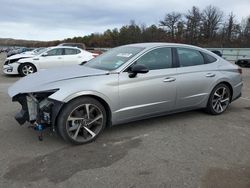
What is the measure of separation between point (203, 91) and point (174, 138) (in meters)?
1.43

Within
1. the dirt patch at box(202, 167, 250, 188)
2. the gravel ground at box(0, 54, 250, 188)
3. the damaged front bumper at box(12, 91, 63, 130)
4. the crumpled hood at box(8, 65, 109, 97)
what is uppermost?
the crumpled hood at box(8, 65, 109, 97)

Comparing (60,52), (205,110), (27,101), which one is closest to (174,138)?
(205,110)

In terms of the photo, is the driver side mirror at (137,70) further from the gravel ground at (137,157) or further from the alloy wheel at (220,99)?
the alloy wheel at (220,99)

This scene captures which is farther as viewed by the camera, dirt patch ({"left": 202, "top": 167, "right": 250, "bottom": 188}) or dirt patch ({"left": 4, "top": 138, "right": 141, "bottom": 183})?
dirt patch ({"left": 4, "top": 138, "right": 141, "bottom": 183})

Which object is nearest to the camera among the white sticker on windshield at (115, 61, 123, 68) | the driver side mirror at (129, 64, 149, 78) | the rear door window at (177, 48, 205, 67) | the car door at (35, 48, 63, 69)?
the driver side mirror at (129, 64, 149, 78)

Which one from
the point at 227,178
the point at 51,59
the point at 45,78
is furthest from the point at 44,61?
the point at 227,178

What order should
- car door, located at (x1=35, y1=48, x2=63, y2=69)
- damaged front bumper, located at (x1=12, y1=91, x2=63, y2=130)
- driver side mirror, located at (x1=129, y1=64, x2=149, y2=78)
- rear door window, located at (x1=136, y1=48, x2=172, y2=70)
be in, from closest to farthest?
damaged front bumper, located at (x1=12, y1=91, x2=63, y2=130) → driver side mirror, located at (x1=129, y1=64, x2=149, y2=78) → rear door window, located at (x1=136, y1=48, x2=172, y2=70) → car door, located at (x1=35, y1=48, x2=63, y2=69)

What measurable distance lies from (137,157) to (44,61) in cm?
989

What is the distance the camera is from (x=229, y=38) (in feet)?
185

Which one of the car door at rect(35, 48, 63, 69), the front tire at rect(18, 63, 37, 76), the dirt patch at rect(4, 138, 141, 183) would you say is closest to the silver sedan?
the dirt patch at rect(4, 138, 141, 183)

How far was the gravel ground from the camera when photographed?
3037 millimetres

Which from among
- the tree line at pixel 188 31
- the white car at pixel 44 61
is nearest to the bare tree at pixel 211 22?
the tree line at pixel 188 31

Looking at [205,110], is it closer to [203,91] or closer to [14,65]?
[203,91]

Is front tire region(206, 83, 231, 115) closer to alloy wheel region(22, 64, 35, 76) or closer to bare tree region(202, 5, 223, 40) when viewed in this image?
alloy wheel region(22, 64, 35, 76)
